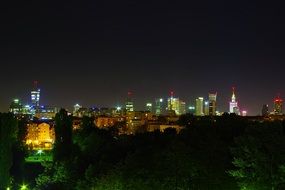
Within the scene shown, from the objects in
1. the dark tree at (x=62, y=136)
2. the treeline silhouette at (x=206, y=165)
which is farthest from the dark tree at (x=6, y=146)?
the treeline silhouette at (x=206, y=165)

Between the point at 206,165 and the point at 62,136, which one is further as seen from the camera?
the point at 62,136

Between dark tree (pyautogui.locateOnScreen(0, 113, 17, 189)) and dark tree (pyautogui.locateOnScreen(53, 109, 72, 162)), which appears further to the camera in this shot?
dark tree (pyautogui.locateOnScreen(53, 109, 72, 162))

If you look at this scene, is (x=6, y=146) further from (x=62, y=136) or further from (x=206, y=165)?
(x=206, y=165)

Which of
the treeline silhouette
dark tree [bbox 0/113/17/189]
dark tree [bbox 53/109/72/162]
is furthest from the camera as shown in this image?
dark tree [bbox 53/109/72/162]

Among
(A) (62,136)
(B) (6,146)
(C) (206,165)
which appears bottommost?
(C) (206,165)

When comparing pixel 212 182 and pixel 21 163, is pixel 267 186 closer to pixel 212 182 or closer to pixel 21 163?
pixel 212 182

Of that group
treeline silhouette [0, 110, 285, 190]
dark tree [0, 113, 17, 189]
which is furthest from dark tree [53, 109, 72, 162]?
treeline silhouette [0, 110, 285, 190]

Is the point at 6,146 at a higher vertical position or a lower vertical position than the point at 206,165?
higher

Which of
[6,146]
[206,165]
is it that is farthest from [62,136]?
[206,165]

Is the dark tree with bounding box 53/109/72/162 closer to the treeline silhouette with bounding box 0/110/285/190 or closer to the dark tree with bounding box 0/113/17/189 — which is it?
the dark tree with bounding box 0/113/17/189

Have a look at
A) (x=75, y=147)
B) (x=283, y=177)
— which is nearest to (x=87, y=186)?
(x=283, y=177)

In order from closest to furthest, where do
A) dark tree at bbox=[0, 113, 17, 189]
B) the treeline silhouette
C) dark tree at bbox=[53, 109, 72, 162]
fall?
the treeline silhouette
dark tree at bbox=[0, 113, 17, 189]
dark tree at bbox=[53, 109, 72, 162]

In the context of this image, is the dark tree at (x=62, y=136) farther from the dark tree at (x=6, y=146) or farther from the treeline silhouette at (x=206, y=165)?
the treeline silhouette at (x=206, y=165)

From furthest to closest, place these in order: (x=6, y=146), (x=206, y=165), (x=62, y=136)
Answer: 1. (x=62, y=136)
2. (x=6, y=146)
3. (x=206, y=165)
